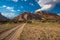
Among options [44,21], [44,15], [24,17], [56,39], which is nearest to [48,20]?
[44,21]

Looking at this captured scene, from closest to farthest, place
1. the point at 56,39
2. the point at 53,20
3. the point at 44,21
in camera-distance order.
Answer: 1. the point at 56,39
2. the point at 53,20
3. the point at 44,21

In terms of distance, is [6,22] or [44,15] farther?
[6,22]

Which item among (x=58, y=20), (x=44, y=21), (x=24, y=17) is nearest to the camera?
(x=58, y=20)

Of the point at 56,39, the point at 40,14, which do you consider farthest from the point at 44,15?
the point at 56,39

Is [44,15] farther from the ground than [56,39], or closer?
farther from the ground

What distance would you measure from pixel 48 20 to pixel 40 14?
13.7 ft

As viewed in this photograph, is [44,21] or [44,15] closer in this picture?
[44,15]

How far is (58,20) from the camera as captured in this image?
139ft

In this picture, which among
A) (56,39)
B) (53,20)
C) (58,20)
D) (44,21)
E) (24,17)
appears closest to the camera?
(56,39)

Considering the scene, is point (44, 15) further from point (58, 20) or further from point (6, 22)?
point (6, 22)

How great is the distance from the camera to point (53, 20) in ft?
149

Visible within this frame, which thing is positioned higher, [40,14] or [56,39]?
[40,14]

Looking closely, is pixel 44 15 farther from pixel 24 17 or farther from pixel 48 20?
pixel 24 17

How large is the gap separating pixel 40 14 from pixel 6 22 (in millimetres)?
12863
